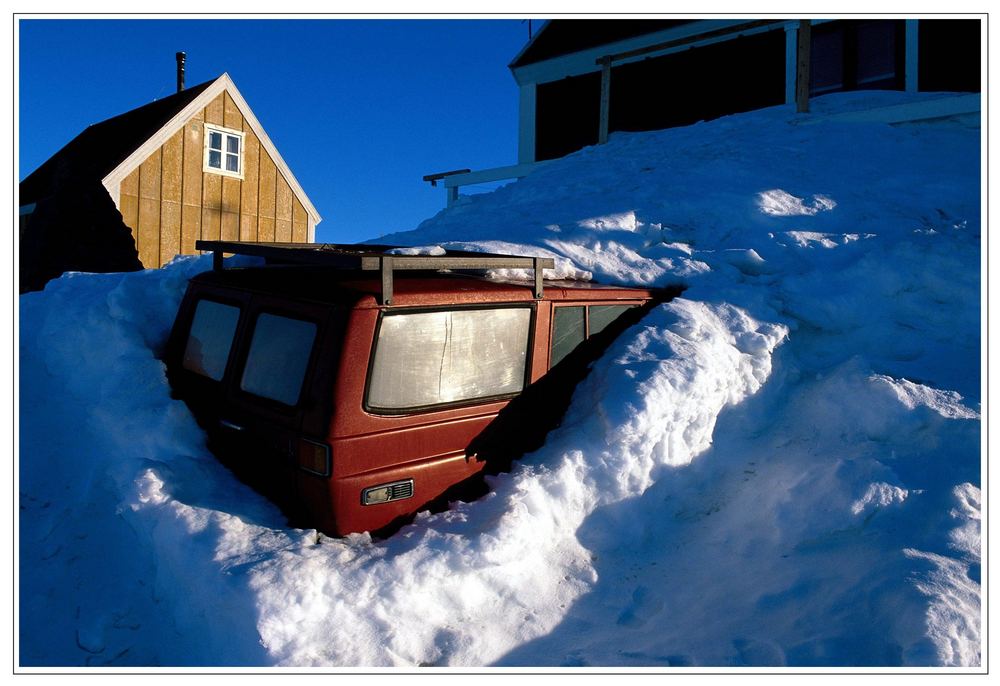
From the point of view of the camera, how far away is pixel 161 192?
50.6 feet

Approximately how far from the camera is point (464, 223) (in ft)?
31.8

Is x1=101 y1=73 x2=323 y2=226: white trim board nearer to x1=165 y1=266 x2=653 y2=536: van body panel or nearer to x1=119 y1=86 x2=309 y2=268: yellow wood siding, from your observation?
x1=119 y1=86 x2=309 y2=268: yellow wood siding

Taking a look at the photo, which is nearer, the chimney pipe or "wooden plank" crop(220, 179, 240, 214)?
"wooden plank" crop(220, 179, 240, 214)

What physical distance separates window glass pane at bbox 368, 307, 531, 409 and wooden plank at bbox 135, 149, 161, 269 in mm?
12769

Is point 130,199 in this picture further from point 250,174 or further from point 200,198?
point 250,174

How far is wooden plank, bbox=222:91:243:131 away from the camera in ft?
55.2

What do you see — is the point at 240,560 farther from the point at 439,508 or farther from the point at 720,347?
the point at 720,347

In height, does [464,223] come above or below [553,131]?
below

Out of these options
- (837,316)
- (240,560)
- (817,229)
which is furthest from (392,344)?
(817,229)

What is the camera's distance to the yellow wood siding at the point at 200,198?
15.0 metres

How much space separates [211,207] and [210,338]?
1296 centimetres

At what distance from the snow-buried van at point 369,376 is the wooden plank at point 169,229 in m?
11.7

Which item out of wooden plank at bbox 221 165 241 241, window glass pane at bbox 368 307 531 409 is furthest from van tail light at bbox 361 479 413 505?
wooden plank at bbox 221 165 241 241

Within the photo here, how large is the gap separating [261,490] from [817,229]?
6582 millimetres
